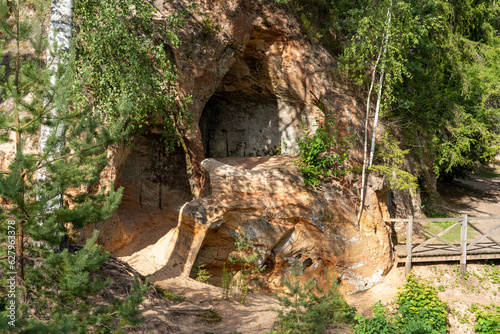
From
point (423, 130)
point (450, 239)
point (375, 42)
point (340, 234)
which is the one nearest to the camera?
point (340, 234)

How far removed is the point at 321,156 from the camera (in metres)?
11.3

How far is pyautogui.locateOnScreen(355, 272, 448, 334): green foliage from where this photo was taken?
7531mm

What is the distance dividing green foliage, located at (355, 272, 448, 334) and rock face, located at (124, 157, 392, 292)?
140cm

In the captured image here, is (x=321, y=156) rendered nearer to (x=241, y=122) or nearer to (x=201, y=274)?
(x=241, y=122)

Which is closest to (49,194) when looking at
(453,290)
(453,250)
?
(453,290)

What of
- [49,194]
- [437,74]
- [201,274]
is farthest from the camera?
[437,74]

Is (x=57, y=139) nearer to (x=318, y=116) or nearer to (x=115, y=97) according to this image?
(x=115, y=97)

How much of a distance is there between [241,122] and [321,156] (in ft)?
14.7

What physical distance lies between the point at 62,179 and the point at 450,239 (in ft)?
40.8

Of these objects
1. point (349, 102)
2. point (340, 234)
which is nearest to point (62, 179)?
point (340, 234)

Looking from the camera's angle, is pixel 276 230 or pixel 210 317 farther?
pixel 276 230

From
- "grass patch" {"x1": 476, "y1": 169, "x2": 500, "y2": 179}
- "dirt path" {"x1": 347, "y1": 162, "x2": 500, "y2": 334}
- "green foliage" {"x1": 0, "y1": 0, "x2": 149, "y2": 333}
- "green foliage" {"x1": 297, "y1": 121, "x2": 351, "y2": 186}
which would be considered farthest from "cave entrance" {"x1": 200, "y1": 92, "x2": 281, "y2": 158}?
"grass patch" {"x1": 476, "y1": 169, "x2": 500, "y2": 179}

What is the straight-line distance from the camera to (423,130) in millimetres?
14289

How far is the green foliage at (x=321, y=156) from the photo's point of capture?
1105cm
